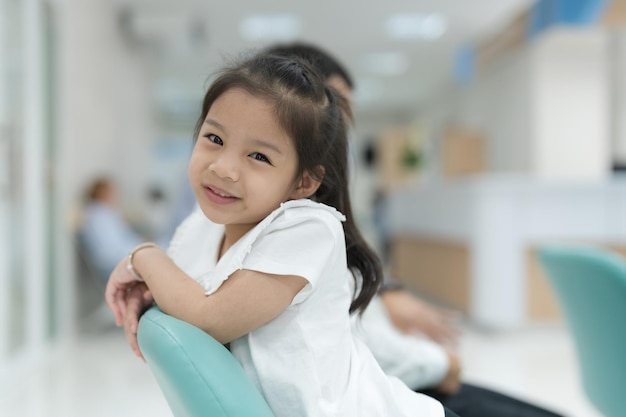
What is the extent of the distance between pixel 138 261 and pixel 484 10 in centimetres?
776

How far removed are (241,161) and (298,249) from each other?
14cm

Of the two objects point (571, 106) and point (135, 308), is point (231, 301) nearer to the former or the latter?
point (135, 308)

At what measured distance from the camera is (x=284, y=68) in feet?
2.92

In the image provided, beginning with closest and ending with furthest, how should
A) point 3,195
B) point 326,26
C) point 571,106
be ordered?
point 3,195 < point 571,106 < point 326,26

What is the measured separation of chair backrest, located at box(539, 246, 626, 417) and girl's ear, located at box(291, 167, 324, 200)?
883 mm

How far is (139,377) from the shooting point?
3.79 metres

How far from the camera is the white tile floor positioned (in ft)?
10.4

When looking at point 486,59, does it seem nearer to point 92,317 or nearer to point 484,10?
point 484,10

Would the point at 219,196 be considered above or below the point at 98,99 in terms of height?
below

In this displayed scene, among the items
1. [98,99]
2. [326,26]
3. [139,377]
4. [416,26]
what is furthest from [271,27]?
[139,377]

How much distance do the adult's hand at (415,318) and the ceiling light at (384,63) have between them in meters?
9.15

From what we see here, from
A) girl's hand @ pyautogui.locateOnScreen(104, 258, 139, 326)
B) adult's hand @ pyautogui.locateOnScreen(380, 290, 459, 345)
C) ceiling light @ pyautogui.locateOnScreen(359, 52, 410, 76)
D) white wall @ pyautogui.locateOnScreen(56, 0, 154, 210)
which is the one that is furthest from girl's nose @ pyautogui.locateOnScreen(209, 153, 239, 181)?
ceiling light @ pyautogui.locateOnScreen(359, 52, 410, 76)

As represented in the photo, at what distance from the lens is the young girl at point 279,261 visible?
0.82 m

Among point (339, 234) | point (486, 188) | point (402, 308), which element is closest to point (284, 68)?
point (339, 234)
